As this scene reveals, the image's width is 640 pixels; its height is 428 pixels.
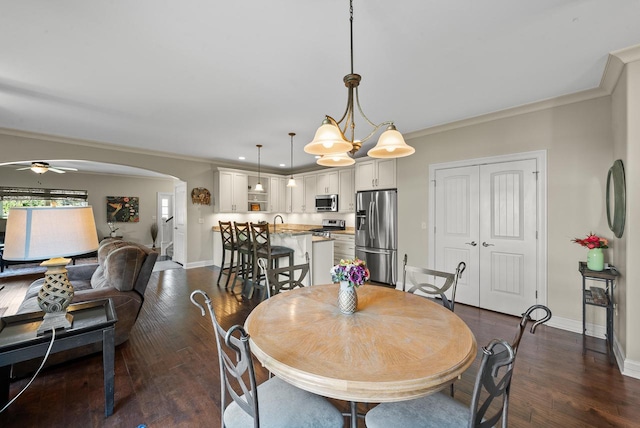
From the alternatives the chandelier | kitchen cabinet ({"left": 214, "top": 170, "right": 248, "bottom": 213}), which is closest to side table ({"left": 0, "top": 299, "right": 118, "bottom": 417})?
the chandelier

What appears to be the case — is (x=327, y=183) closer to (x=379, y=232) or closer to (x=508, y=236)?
(x=379, y=232)

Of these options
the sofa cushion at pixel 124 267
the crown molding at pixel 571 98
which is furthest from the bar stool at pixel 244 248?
the crown molding at pixel 571 98

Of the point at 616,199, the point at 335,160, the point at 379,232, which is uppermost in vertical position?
the point at 335,160

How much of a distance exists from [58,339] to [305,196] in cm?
557

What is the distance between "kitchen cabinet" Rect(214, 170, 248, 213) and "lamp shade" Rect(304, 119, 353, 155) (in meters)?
4.96

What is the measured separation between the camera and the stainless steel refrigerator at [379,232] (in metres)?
4.57

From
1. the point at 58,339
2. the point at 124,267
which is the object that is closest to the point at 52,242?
the point at 58,339

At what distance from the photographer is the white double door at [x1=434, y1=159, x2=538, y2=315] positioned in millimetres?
3262

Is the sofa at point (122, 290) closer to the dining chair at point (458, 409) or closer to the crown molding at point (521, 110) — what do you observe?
the dining chair at point (458, 409)

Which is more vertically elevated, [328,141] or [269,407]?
[328,141]

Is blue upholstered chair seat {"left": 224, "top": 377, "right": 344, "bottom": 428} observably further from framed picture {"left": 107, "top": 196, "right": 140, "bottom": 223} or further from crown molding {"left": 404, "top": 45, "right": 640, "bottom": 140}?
framed picture {"left": 107, "top": 196, "right": 140, "bottom": 223}

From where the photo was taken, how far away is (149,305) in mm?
3744

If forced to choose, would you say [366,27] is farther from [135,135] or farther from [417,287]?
[135,135]

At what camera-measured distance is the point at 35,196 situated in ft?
23.0
